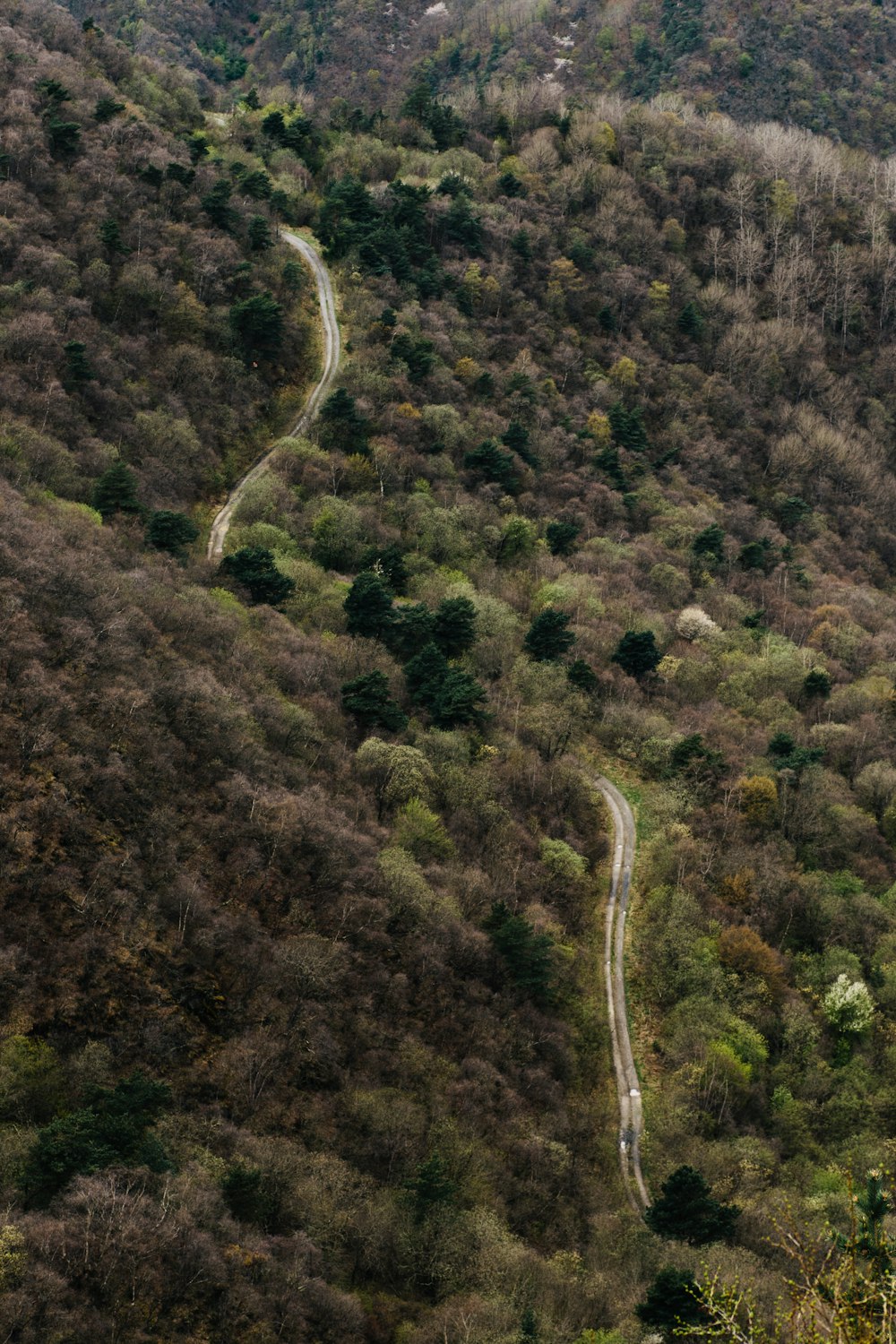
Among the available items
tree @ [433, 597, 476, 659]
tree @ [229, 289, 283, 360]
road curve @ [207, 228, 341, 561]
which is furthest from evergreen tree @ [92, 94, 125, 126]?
tree @ [433, 597, 476, 659]

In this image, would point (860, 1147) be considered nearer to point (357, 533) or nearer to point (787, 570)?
point (357, 533)

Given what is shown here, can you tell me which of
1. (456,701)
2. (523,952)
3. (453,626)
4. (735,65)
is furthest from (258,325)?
(735,65)

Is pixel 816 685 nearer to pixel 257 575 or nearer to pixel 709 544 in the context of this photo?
pixel 709 544

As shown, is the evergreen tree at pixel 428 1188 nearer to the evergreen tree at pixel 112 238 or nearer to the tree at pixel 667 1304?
the tree at pixel 667 1304

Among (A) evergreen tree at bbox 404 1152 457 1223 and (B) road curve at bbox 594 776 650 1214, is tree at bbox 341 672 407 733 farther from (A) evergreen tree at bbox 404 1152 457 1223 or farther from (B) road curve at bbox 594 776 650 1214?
(A) evergreen tree at bbox 404 1152 457 1223

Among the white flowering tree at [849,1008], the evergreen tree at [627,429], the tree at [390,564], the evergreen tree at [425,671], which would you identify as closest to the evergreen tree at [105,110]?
the tree at [390,564]
